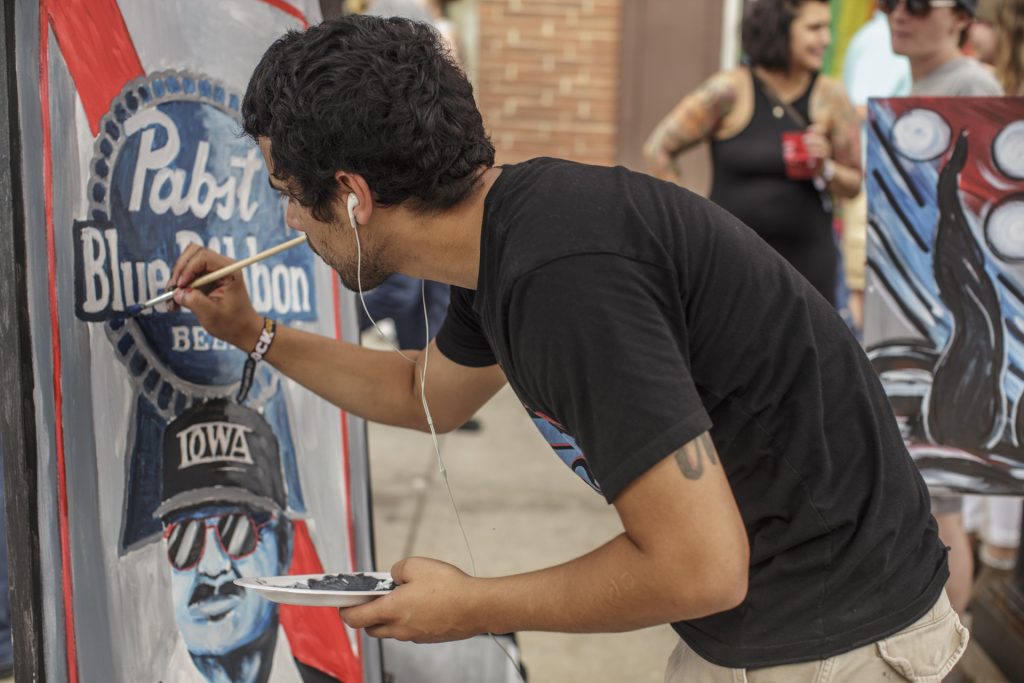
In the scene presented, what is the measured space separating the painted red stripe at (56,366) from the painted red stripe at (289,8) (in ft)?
1.60

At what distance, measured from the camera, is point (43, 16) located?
143 cm

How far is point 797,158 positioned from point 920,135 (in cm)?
104

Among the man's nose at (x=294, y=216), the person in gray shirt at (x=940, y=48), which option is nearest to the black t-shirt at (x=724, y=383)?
the man's nose at (x=294, y=216)

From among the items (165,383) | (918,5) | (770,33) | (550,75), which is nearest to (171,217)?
(165,383)

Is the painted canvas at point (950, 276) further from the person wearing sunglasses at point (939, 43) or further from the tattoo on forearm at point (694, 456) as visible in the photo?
the tattoo on forearm at point (694, 456)

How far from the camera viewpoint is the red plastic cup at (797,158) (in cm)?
326

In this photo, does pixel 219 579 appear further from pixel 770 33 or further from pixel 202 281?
pixel 770 33

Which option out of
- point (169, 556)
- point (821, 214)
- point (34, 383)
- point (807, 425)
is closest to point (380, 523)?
point (821, 214)

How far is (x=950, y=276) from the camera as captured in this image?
7.25 feet

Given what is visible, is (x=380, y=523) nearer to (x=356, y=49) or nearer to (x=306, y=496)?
(x=306, y=496)

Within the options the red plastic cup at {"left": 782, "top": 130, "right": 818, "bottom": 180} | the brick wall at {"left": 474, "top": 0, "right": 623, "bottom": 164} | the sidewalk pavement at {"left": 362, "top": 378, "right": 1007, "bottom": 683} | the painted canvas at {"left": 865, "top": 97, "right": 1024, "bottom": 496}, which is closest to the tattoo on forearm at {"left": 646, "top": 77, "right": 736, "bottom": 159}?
the red plastic cup at {"left": 782, "top": 130, "right": 818, "bottom": 180}

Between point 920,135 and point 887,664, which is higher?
point 920,135

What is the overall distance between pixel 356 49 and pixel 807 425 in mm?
645

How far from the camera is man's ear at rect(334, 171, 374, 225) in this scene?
1214 millimetres
